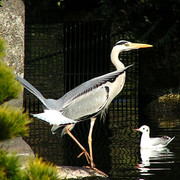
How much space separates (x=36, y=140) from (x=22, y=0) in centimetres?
240

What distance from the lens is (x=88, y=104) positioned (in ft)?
25.0

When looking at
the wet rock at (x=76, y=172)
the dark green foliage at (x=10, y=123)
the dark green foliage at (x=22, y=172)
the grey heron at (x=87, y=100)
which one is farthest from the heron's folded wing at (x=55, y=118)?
the dark green foliage at (x=22, y=172)

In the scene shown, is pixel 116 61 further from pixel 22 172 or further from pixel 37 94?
pixel 22 172

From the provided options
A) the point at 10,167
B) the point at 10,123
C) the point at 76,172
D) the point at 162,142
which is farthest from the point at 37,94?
the point at 10,167

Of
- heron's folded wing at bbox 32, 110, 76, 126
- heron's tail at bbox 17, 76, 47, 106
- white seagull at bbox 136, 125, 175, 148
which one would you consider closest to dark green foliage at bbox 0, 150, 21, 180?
heron's folded wing at bbox 32, 110, 76, 126

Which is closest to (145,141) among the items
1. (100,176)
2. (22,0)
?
(100,176)

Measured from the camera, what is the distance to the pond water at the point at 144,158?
6953mm

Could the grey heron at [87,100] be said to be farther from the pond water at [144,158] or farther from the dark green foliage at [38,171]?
the dark green foliage at [38,171]

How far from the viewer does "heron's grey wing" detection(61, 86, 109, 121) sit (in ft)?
24.9

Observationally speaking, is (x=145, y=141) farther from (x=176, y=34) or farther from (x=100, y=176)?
(x=176, y=34)

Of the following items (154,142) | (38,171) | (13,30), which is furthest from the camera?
(154,142)

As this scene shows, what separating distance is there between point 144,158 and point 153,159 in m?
0.12

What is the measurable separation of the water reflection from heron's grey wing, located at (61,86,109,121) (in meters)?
0.87

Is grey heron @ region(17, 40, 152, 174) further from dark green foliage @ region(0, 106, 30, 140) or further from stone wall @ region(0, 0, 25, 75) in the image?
dark green foliage @ region(0, 106, 30, 140)
